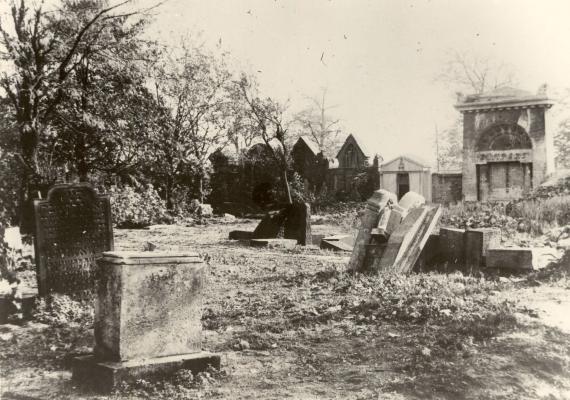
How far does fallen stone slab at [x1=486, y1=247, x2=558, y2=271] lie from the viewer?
27.2 feet

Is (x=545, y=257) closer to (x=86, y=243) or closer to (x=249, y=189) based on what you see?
(x=86, y=243)

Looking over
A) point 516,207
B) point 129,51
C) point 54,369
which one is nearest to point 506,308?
point 54,369

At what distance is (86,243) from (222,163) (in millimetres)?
25795

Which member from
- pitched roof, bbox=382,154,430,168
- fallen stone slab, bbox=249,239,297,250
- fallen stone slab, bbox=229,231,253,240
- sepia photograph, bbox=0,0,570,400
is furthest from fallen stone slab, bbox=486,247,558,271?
pitched roof, bbox=382,154,430,168

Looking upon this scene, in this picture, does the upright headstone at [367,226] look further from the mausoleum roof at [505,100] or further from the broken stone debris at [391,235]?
the mausoleum roof at [505,100]

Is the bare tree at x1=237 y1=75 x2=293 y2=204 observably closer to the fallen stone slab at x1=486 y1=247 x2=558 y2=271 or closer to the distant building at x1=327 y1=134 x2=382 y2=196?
the distant building at x1=327 y1=134 x2=382 y2=196

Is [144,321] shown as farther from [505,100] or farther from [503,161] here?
[505,100]

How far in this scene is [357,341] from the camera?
16.7 ft

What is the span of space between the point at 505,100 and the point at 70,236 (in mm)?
23569

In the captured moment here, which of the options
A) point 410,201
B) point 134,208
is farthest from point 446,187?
point 410,201

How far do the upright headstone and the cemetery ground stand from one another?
0.63 metres

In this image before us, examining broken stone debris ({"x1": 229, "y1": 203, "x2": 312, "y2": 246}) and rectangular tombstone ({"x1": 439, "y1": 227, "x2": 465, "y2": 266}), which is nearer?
rectangular tombstone ({"x1": 439, "y1": 227, "x2": 465, "y2": 266})

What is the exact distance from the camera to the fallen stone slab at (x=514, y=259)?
27.2 ft

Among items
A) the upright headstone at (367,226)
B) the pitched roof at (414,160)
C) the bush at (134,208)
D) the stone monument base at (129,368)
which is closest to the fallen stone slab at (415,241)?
the upright headstone at (367,226)
